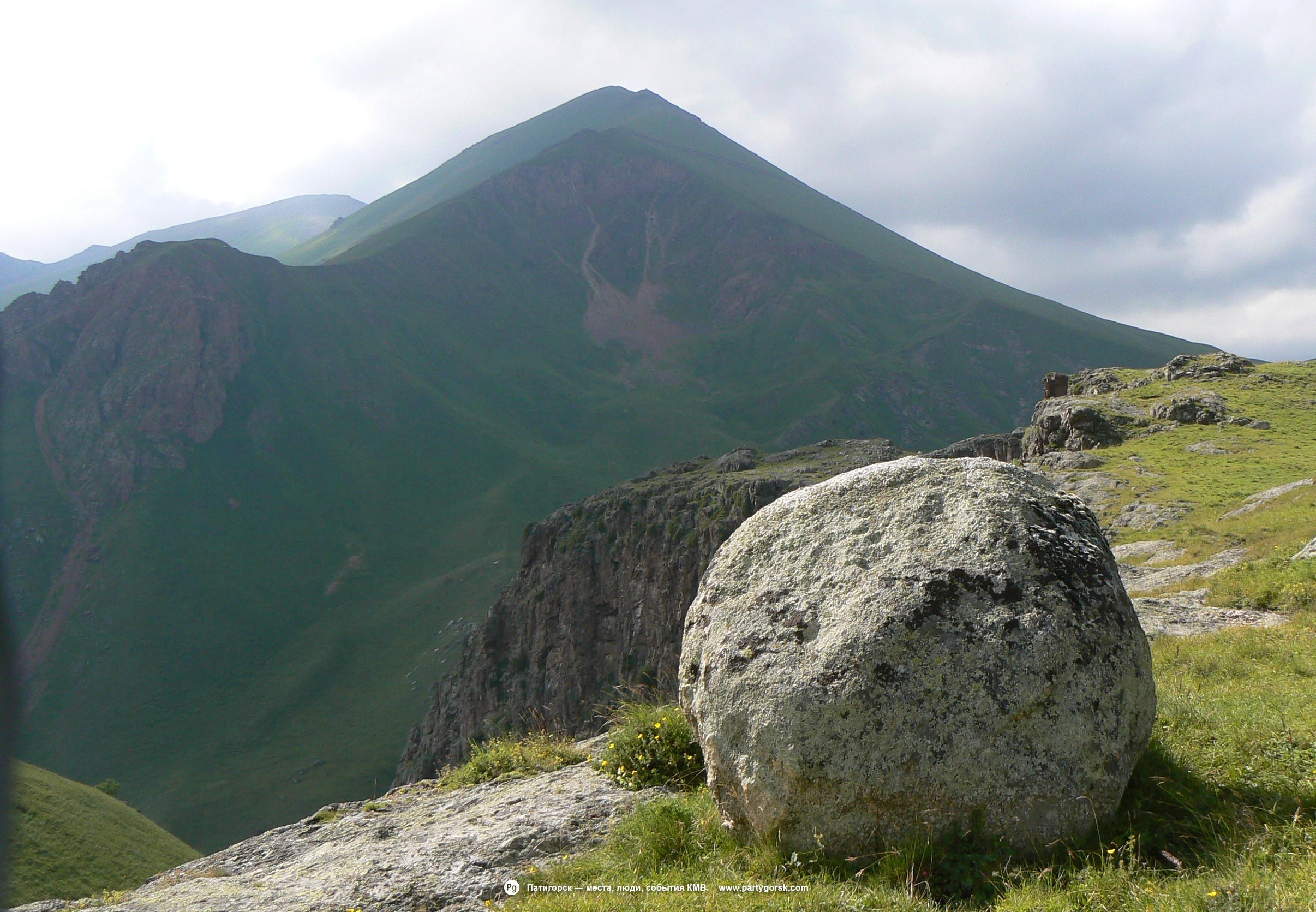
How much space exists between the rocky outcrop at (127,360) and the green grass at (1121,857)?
16641 cm

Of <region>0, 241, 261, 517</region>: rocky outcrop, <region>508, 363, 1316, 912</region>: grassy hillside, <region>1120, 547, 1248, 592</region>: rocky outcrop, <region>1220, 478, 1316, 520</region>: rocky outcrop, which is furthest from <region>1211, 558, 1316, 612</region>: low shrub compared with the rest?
<region>0, 241, 261, 517</region>: rocky outcrop

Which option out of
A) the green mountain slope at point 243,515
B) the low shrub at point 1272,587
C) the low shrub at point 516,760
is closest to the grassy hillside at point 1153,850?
the low shrub at point 516,760

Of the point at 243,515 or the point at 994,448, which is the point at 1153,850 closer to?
the point at 994,448

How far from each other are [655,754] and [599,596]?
2471 inches

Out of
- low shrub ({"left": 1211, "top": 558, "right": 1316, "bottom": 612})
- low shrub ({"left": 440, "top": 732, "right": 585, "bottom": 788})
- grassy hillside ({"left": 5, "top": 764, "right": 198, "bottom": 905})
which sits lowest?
grassy hillside ({"left": 5, "top": 764, "right": 198, "bottom": 905})

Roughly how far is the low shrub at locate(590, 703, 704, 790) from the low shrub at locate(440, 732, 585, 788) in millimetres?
964

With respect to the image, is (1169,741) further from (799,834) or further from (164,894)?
(164,894)

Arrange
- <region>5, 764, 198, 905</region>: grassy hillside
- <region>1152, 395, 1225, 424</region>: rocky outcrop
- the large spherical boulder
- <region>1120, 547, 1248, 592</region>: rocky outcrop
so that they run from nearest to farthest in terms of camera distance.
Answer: the large spherical boulder < <region>1120, 547, 1248, 592</region>: rocky outcrop < <region>5, 764, 198, 905</region>: grassy hillside < <region>1152, 395, 1225, 424</region>: rocky outcrop

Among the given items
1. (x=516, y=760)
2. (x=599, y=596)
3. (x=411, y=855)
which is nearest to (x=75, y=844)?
(x=516, y=760)

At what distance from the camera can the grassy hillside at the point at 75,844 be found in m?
28.8

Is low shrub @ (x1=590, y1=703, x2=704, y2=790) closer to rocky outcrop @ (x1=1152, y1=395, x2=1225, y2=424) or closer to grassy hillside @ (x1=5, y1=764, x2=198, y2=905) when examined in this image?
grassy hillside @ (x1=5, y1=764, x2=198, y2=905)

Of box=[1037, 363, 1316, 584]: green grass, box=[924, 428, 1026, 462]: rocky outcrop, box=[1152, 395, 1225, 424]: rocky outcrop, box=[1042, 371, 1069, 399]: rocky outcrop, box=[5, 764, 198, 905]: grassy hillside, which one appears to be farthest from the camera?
box=[1042, 371, 1069, 399]: rocky outcrop

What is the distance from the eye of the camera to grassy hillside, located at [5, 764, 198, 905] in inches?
1132

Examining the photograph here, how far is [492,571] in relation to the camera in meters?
130
